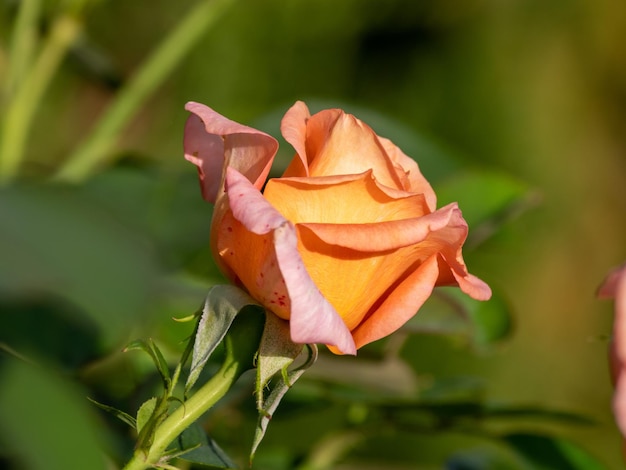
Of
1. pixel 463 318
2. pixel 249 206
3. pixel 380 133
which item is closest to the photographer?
pixel 249 206

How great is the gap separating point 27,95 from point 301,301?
17.8 inches

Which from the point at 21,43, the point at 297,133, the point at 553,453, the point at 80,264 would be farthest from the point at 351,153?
the point at 21,43

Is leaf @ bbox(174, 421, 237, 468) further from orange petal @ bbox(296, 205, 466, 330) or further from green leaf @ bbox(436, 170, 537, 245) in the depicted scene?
green leaf @ bbox(436, 170, 537, 245)

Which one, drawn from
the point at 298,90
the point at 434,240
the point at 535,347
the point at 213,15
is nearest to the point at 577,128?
the point at 535,347

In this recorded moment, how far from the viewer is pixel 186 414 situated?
23 cm

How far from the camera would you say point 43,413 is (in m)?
0.12

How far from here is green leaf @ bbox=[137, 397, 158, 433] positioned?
0.75ft

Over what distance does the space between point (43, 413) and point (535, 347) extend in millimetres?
1706

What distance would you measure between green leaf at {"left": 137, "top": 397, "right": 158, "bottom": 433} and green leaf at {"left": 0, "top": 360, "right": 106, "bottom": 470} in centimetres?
10

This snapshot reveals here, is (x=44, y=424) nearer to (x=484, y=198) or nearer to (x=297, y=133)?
(x=297, y=133)

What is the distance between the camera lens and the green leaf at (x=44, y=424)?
0.11 meters

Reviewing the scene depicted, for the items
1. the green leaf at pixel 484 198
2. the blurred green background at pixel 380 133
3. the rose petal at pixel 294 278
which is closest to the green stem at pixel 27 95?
the blurred green background at pixel 380 133

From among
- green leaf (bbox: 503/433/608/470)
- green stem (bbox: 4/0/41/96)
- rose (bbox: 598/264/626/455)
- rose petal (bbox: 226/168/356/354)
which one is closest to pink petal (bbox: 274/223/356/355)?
rose petal (bbox: 226/168/356/354)

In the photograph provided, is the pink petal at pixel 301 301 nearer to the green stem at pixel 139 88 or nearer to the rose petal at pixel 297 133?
the rose petal at pixel 297 133
